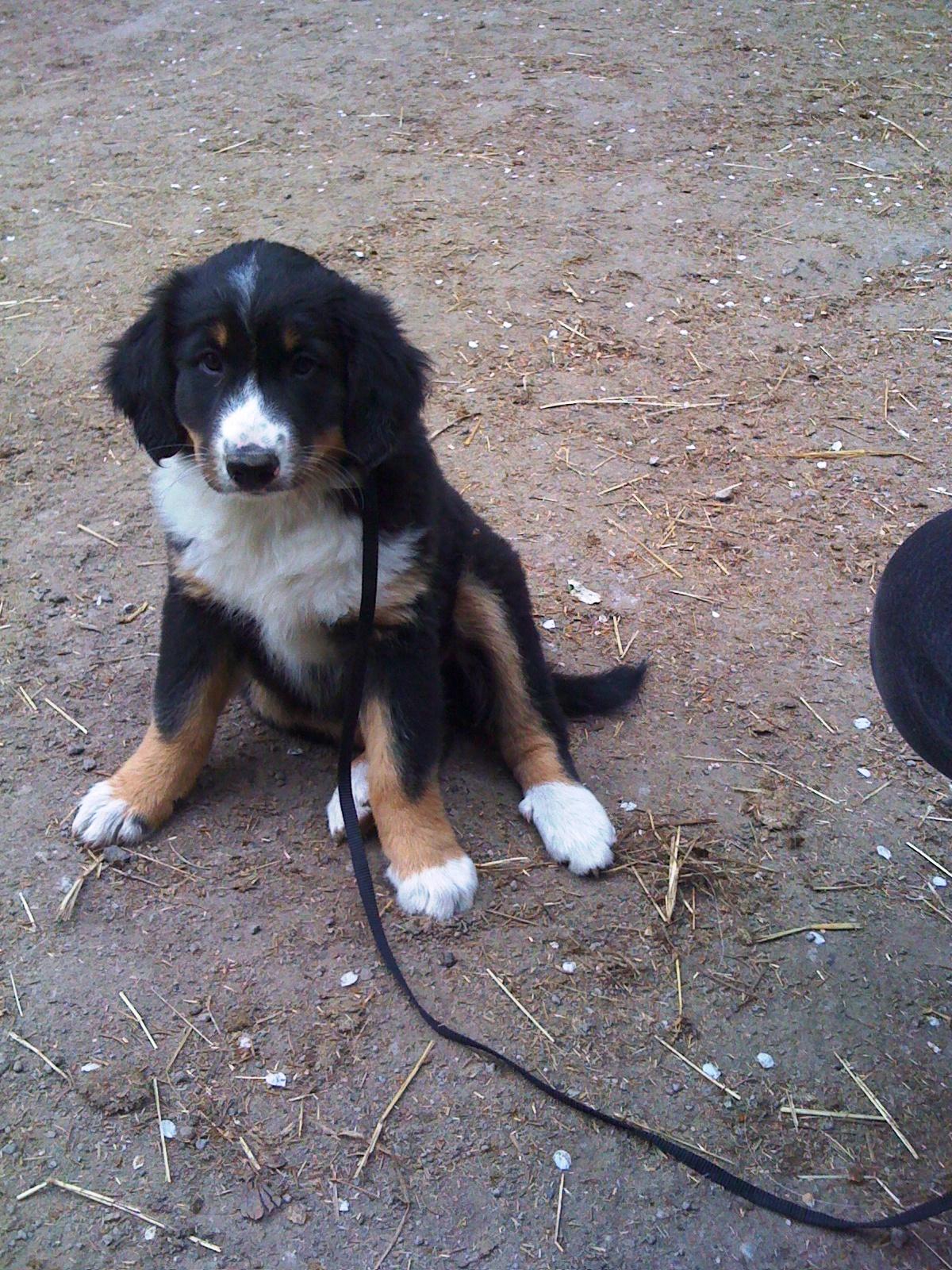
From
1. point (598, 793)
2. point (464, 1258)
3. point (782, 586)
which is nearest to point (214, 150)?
point (782, 586)

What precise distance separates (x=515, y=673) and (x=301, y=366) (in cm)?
105

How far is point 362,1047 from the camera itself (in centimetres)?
236

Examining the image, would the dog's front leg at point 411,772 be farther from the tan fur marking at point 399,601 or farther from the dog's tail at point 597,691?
the dog's tail at point 597,691

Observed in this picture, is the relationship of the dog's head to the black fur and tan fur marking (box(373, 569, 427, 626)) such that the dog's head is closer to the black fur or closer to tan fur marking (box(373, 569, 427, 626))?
the black fur

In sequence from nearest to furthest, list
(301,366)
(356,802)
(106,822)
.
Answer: (301,366) < (106,822) < (356,802)

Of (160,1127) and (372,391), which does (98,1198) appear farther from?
(372,391)

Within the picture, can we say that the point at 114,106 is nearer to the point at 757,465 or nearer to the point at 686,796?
the point at 757,465

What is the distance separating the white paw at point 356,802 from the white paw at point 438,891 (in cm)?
22

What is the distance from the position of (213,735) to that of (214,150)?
4.74 m

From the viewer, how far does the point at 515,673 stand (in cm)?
303

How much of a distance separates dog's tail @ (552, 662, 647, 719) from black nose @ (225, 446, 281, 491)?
1.19 meters

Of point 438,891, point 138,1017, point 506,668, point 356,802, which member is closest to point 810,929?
point 438,891

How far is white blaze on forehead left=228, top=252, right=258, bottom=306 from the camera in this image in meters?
2.38

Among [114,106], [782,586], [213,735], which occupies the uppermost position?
[114,106]
